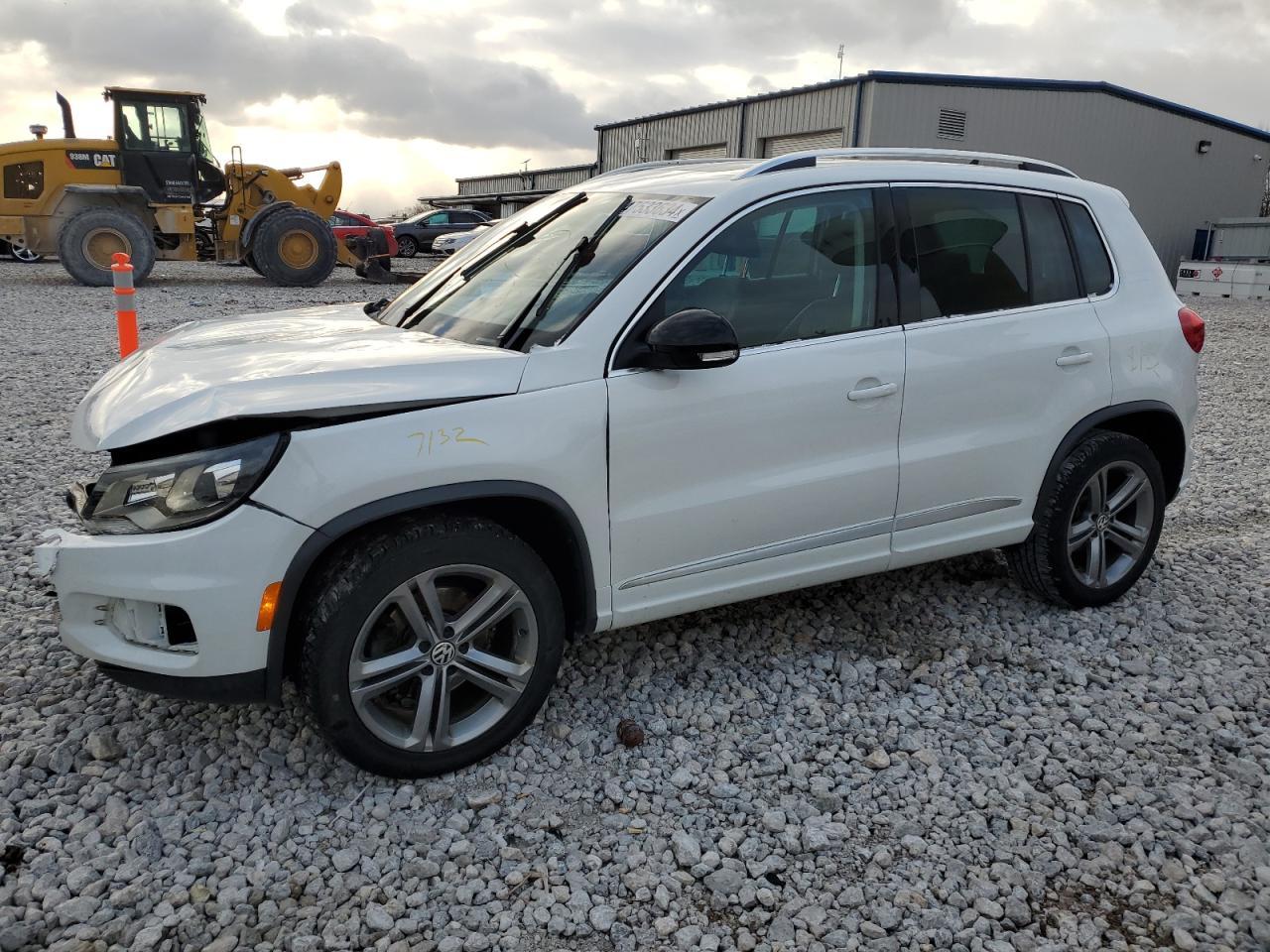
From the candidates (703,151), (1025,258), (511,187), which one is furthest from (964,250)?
(511,187)

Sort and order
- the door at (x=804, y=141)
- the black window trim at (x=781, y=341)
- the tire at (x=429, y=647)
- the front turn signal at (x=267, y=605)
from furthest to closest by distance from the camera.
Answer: the door at (x=804, y=141) < the black window trim at (x=781, y=341) < the tire at (x=429, y=647) < the front turn signal at (x=267, y=605)

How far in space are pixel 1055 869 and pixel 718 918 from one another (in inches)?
38.6

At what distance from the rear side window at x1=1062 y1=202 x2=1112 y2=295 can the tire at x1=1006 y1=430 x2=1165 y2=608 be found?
→ 2.04 ft

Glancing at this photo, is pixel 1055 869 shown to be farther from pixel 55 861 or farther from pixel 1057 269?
pixel 55 861

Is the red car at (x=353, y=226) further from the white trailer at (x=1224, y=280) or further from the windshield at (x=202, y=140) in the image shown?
the white trailer at (x=1224, y=280)

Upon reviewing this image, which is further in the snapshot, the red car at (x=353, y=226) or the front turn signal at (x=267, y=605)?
the red car at (x=353, y=226)

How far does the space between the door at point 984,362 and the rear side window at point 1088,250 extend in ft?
0.20

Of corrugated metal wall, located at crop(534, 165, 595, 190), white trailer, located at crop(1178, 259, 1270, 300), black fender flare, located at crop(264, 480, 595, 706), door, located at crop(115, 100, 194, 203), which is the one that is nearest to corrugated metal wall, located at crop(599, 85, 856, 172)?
corrugated metal wall, located at crop(534, 165, 595, 190)

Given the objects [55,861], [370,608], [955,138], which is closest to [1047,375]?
[370,608]

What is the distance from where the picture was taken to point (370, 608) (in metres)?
2.77

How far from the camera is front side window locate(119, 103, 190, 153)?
16.4 m

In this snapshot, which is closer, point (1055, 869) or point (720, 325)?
point (1055, 869)

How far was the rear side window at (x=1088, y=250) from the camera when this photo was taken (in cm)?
409

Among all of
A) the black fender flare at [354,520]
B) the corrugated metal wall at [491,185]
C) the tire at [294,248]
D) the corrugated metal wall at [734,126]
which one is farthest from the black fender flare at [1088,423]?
the corrugated metal wall at [491,185]
